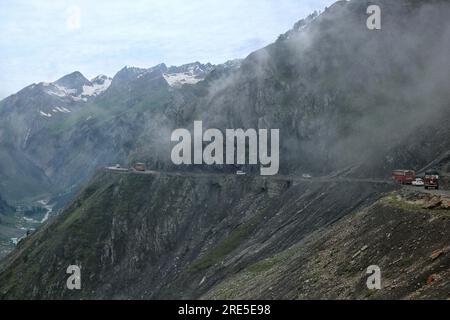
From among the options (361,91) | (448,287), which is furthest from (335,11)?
(448,287)

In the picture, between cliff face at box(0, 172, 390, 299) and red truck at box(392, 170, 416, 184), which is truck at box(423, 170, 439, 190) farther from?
red truck at box(392, 170, 416, 184)

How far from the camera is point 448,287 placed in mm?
→ 32656

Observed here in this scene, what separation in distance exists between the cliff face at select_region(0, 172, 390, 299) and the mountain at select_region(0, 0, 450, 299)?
1.28 ft

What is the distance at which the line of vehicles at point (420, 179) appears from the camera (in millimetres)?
74188

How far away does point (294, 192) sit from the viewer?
10919 centimetres

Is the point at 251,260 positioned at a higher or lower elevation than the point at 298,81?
lower

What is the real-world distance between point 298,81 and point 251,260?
91624 mm

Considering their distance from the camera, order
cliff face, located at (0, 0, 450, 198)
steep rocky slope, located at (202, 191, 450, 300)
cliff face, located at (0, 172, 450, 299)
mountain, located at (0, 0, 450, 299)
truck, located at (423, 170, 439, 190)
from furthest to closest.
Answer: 1. cliff face, located at (0, 0, 450, 198)
2. truck, located at (423, 170, 439, 190)
3. mountain, located at (0, 0, 450, 299)
4. cliff face, located at (0, 172, 450, 299)
5. steep rocky slope, located at (202, 191, 450, 300)

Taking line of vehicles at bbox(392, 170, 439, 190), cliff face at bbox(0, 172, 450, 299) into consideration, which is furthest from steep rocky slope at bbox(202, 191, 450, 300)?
line of vehicles at bbox(392, 170, 439, 190)

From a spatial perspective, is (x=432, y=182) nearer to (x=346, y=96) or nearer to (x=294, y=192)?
(x=294, y=192)

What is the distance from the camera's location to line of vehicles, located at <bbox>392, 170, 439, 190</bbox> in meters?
74.2

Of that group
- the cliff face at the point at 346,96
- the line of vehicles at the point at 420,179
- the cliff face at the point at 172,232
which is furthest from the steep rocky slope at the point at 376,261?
the cliff face at the point at 346,96

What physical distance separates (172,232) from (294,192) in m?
34.4
